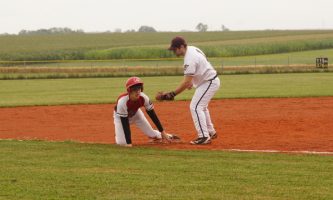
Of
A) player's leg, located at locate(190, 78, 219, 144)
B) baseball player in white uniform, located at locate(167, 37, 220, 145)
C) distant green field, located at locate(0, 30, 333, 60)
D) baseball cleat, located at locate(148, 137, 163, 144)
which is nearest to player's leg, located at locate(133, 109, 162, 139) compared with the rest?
baseball cleat, located at locate(148, 137, 163, 144)

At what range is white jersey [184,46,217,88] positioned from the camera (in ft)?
38.1

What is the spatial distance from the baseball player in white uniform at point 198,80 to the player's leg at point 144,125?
27.9 inches

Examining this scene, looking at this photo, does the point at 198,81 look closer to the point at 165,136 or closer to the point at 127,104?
the point at 165,136

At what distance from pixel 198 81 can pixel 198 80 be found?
19mm

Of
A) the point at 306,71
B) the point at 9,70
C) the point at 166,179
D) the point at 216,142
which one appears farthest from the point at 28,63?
the point at 166,179

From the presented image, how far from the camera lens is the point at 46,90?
30109 mm

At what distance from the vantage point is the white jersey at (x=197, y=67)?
38.1ft

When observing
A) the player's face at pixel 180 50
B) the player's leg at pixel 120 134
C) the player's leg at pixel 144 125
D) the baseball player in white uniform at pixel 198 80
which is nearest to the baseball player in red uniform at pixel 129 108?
the player's leg at pixel 120 134

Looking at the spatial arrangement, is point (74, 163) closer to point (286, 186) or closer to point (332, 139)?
point (286, 186)

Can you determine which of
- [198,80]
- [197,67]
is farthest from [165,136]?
[197,67]

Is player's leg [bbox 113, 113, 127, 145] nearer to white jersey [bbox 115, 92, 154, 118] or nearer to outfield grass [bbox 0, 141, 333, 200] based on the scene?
white jersey [bbox 115, 92, 154, 118]

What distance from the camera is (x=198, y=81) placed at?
1212 centimetres

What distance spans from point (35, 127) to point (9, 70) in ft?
104

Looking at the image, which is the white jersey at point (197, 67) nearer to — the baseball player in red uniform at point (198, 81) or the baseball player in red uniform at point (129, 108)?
the baseball player in red uniform at point (198, 81)
